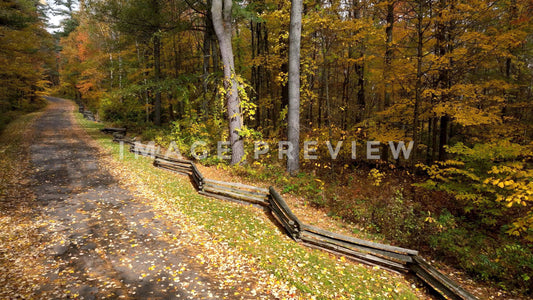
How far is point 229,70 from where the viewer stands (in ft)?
35.6

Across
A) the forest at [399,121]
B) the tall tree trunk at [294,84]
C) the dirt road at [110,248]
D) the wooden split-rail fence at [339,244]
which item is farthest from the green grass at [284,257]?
the tall tree trunk at [294,84]

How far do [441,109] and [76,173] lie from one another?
14.8 m

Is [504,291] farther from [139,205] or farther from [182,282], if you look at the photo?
[139,205]

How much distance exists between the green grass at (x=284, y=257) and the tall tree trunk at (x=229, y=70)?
2.89 metres

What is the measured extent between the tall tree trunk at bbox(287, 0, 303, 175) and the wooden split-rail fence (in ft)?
7.43

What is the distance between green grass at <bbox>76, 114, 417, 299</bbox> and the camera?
5215mm

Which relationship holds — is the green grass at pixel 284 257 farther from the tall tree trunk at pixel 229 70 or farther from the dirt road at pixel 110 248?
the tall tree trunk at pixel 229 70

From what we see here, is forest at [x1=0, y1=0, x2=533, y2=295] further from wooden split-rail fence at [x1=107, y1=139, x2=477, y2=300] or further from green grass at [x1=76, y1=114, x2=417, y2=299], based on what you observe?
green grass at [x1=76, y1=114, x2=417, y2=299]

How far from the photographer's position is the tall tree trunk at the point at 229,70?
10.4m

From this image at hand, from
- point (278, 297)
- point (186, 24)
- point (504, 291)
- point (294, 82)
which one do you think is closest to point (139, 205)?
point (278, 297)

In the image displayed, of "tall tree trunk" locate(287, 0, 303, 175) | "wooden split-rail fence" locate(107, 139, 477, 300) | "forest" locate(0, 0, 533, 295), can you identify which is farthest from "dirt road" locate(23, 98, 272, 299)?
"tall tree trunk" locate(287, 0, 303, 175)

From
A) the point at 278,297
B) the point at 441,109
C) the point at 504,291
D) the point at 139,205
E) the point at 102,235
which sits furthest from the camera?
the point at 441,109

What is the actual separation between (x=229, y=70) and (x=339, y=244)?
792 cm

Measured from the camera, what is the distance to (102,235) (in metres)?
6.55
